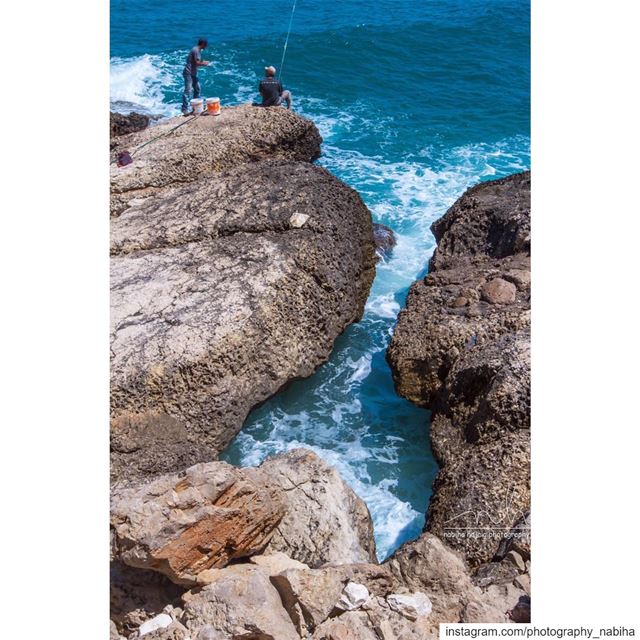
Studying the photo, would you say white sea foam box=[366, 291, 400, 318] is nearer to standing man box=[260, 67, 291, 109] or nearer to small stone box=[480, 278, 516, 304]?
small stone box=[480, 278, 516, 304]

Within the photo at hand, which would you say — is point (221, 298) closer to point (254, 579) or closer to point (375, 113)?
point (254, 579)

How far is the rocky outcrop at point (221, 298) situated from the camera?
7.49m

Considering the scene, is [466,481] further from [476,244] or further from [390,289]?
[390,289]

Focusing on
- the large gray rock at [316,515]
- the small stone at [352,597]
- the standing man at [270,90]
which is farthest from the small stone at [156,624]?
the standing man at [270,90]

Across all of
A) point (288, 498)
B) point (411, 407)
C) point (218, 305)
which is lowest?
point (411, 407)

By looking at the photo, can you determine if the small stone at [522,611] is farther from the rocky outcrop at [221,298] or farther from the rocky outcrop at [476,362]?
the rocky outcrop at [221,298]

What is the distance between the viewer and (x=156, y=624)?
15.9 ft

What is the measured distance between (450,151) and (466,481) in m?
10.0

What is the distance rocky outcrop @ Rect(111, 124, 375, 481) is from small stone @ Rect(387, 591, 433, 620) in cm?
291

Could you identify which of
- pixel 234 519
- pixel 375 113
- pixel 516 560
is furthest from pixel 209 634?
pixel 375 113

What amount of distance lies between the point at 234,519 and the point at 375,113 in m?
13.2

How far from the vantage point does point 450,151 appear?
607 inches

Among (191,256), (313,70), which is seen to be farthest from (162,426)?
(313,70)
